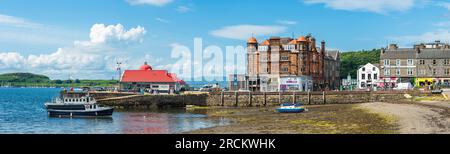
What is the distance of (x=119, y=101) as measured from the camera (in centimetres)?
9344

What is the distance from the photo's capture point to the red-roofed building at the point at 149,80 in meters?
114

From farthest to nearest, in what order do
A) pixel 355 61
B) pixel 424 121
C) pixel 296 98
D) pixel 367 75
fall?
pixel 355 61
pixel 367 75
pixel 296 98
pixel 424 121

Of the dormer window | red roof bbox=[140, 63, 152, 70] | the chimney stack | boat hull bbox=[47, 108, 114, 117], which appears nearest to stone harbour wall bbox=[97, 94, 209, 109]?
boat hull bbox=[47, 108, 114, 117]

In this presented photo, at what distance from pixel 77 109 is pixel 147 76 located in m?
43.9

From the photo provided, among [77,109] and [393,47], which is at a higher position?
[393,47]

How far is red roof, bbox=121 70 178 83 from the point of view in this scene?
115m

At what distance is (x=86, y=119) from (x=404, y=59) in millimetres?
77654

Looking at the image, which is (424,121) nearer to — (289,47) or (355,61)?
(289,47)

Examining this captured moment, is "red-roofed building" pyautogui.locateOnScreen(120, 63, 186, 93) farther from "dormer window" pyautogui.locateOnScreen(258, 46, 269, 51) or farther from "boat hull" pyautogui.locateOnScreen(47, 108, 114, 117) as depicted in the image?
"boat hull" pyautogui.locateOnScreen(47, 108, 114, 117)

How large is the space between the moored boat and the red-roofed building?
39375 millimetres

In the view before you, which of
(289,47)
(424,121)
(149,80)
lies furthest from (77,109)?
(289,47)

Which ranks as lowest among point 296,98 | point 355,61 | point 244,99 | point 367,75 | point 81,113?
point 81,113

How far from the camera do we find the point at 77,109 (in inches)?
2869
